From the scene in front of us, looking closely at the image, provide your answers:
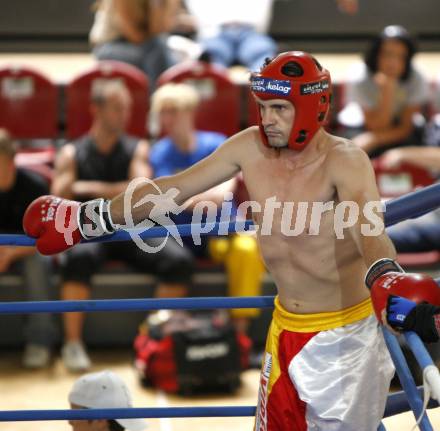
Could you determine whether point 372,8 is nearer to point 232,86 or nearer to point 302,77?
point 232,86

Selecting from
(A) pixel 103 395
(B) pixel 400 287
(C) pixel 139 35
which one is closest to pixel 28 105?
(C) pixel 139 35

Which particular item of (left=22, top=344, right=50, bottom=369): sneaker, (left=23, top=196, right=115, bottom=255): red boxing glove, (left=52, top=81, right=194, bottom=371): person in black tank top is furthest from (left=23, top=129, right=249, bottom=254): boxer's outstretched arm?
(left=22, top=344, right=50, bottom=369): sneaker

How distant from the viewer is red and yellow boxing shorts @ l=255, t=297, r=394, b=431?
8.71ft

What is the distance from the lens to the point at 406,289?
7.43 ft

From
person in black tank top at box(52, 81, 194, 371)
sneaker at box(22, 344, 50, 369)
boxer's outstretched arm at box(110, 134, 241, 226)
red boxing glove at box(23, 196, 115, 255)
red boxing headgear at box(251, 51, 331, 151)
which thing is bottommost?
sneaker at box(22, 344, 50, 369)

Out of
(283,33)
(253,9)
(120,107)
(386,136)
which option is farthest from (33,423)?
(283,33)

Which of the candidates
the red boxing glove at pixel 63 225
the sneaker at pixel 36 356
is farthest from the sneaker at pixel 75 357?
the red boxing glove at pixel 63 225

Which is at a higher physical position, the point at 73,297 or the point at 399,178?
the point at 399,178

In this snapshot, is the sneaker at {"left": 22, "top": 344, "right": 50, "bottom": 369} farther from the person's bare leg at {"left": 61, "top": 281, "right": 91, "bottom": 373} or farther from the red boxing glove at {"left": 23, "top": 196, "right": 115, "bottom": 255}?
the red boxing glove at {"left": 23, "top": 196, "right": 115, "bottom": 255}

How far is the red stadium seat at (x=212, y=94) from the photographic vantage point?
616 cm

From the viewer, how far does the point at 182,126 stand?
5.61m

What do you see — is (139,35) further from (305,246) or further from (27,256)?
(305,246)

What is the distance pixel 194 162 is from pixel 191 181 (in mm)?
2709

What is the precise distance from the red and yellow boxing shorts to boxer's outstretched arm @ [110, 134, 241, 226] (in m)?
0.42
